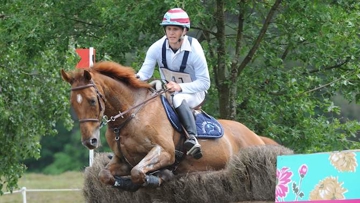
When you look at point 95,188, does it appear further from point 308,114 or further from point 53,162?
point 53,162

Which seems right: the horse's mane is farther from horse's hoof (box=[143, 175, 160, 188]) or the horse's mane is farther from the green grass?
the green grass

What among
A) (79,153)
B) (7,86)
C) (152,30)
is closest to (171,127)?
(152,30)

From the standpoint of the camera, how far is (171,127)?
1216 centimetres

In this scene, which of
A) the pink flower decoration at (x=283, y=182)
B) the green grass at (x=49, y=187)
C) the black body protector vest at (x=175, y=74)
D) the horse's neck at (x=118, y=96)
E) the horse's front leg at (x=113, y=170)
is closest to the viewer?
the pink flower decoration at (x=283, y=182)

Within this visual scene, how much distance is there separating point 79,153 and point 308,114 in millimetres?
34341

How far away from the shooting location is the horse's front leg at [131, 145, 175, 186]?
37.8 feet

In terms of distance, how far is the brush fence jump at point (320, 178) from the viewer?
864cm

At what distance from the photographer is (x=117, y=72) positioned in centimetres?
1210

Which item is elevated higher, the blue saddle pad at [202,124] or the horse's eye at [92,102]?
the horse's eye at [92,102]

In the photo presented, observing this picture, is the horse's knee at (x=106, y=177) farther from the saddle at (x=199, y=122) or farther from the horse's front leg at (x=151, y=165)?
the saddle at (x=199, y=122)

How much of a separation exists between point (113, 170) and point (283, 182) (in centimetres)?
325

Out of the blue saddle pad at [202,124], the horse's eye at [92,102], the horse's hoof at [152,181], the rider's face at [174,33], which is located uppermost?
the rider's face at [174,33]

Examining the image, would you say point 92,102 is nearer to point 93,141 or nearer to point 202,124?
point 93,141

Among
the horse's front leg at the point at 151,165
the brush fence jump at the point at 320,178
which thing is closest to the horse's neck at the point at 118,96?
the horse's front leg at the point at 151,165
